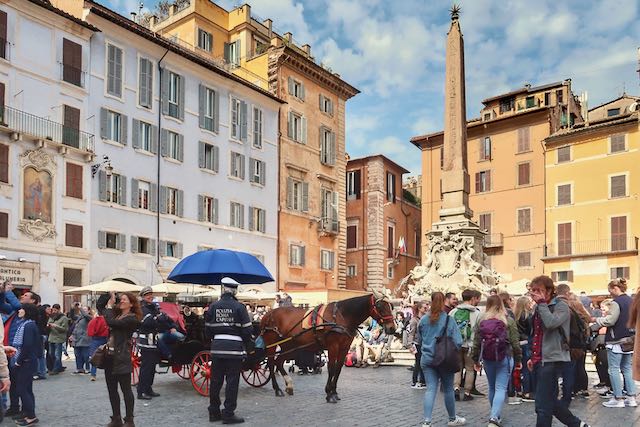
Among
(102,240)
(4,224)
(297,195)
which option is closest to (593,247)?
(297,195)

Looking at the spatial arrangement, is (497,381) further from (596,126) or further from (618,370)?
(596,126)

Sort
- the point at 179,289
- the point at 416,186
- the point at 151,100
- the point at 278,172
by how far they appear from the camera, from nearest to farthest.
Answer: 1. the point at 179,289
2. the point at 151,100
3. the point at 278,172
4. the point at 416,186

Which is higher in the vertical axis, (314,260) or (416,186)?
(416,186)

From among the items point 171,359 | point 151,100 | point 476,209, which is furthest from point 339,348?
point 476,209

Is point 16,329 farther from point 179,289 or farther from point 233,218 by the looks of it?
point 233,218

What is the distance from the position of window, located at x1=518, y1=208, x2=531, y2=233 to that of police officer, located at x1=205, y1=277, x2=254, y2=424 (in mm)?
36258

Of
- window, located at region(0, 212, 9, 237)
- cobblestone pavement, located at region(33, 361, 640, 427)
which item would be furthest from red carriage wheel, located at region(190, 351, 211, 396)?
window, located at region(0, 212, 9, 237)

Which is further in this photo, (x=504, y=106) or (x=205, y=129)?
(x=504, y=106)

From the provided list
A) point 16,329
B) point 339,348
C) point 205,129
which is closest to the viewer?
point 16,329

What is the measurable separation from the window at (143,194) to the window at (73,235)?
3494 millimetres

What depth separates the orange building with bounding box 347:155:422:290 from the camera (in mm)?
47469

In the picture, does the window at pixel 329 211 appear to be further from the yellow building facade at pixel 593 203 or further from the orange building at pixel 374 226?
the yellow building facade at pixel 593 203

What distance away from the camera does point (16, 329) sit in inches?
340

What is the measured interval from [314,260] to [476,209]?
1200 centimetres
